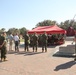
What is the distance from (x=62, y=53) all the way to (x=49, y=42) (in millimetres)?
12516

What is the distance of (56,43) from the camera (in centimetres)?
2941

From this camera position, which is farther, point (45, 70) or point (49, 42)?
point (49, 42)

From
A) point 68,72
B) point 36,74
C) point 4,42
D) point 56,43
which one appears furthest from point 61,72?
point 56,43

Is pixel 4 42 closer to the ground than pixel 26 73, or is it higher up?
higher up

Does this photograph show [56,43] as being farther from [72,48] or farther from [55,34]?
[72,48]

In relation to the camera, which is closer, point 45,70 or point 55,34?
point 45,70

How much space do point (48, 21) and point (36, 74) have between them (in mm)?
102716

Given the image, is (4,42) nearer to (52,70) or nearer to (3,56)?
(3,56)

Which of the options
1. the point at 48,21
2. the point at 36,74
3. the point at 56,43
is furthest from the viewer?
the point at 48,21

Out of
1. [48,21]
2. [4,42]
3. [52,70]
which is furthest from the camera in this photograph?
[48,21]

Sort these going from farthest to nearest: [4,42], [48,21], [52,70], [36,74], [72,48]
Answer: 1. [48,21]
2. [72,48]
3. [4,42]
4. [52,70]
5. [36,74]

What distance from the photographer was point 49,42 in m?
29.5

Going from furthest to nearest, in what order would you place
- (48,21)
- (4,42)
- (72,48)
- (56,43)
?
(48,21)
(56,43)
(72,48)
(4,42)

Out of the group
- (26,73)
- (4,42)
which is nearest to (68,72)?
(26,73)
